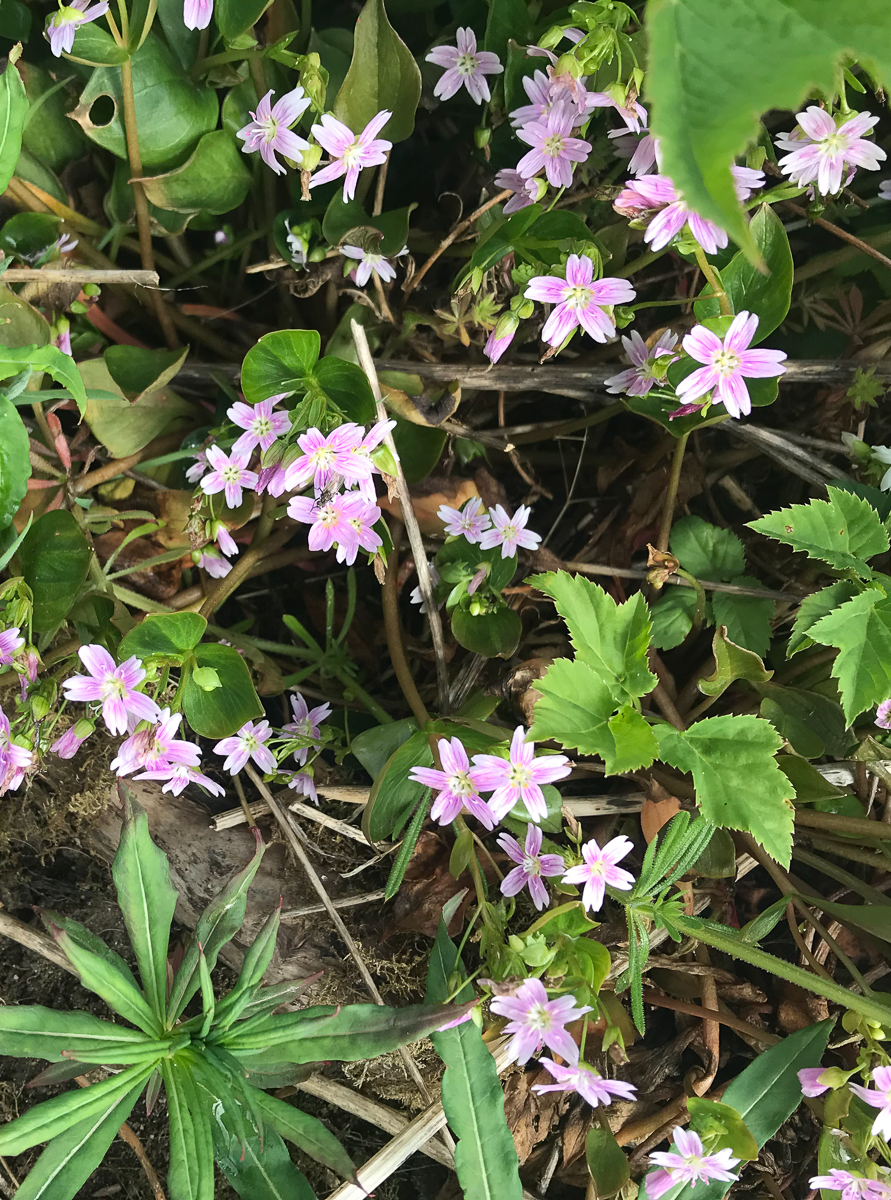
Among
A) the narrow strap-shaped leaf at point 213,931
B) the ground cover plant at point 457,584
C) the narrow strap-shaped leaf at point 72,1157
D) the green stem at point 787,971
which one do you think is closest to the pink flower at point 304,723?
the ground cover plant at point 457,584

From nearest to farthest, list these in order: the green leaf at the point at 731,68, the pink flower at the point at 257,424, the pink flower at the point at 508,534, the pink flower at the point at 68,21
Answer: the green leaf at the point at 731,68, the pink flower at the point at 68,21, the pink flower at the point at 257,424, the pink flower at the point at 508,534

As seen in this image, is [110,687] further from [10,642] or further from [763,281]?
[763,281]

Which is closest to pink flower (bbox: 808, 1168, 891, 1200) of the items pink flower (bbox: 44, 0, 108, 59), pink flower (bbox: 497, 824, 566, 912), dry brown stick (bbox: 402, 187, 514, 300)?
pink flower (bbox: 497, 824, 566, 912)

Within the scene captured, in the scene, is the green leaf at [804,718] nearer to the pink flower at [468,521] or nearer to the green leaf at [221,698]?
the pink flower at [468,521]

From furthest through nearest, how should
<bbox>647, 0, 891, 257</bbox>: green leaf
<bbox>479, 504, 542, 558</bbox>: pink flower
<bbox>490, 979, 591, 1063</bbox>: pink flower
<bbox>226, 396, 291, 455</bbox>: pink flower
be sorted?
<bbox>479, 504, 542, 558</bbox>: pink flower → <bbox>226, 396, 291, 455</bbox>: pink flower → <bbox>490, 979, 591, 1063</bbox>: pink flower → <bbox>647, 0, 891, 257</bbox>: green leaf

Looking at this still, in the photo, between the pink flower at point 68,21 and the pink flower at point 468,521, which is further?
the pink flower at point 468,521

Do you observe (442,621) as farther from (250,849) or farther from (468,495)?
(250,849)

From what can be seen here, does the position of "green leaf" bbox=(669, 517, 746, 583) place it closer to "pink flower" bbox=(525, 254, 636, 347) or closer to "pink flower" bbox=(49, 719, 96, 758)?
"pink flower" bbox=(525, 254, 636, 347)
